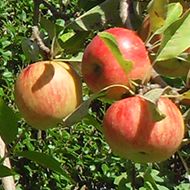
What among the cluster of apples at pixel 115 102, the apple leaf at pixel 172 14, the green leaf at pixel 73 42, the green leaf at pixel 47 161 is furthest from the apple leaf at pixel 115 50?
the green leaf at pixel 47 161

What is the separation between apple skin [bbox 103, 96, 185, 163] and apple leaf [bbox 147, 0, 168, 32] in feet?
0.48

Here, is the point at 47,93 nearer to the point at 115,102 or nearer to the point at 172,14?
the point at 115,102

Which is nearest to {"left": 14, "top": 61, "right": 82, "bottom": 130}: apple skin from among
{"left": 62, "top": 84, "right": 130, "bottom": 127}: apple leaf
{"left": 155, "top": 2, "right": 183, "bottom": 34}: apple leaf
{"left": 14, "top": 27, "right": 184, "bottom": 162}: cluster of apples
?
{"left": 14, "top": 27, "right": 184, "bottom": 162}: cluster of apples

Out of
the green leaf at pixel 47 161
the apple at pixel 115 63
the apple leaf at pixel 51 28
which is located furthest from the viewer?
the green leaf at pixel 47 161

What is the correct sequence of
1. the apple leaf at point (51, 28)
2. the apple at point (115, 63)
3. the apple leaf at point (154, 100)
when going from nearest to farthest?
1. the apple leaf at point (154, 100)
2. the apple at point (115, 63)
3. the apple leaf at point (51, 28)

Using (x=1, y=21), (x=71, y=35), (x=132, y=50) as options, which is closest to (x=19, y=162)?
(x=1, y=21)

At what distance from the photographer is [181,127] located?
0.94 meters

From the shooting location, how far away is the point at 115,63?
95 centimetres

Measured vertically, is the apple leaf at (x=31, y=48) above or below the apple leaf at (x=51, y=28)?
below

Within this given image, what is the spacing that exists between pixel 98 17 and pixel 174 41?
21 centimetres

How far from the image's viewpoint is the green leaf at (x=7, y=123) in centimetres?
122

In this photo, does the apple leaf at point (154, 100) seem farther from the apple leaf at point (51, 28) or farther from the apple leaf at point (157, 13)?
the apple leaf at point (51, 28)

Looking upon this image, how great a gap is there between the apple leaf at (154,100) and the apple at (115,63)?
7cm

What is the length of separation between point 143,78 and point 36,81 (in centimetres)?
23
